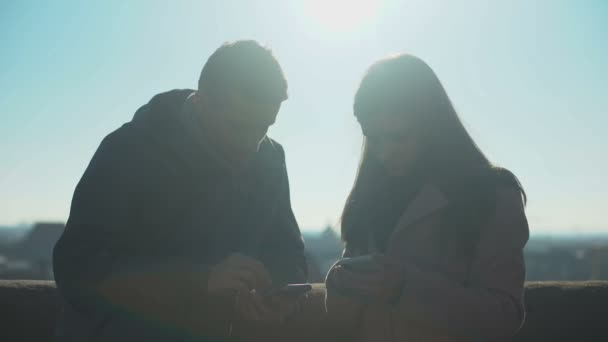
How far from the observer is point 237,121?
294 cm

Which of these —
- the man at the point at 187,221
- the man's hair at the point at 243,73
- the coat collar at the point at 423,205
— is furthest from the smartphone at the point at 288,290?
the man's hair at the point at 243,73

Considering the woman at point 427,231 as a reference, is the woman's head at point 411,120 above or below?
above

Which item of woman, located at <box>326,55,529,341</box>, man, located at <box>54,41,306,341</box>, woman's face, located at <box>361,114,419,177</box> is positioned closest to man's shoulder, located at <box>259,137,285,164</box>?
man, located at <box>54,41,306,341</box>

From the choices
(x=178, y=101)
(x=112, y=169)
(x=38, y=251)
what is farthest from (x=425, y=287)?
(x=38, y=251)

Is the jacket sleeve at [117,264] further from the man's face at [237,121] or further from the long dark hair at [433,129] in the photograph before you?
the long dark hair at [433,129]

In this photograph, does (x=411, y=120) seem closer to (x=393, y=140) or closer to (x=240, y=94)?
(x=393, y=140)

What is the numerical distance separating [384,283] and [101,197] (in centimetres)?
137

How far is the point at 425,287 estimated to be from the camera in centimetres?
241

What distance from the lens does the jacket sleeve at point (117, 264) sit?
2.51 meters

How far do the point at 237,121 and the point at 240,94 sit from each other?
146 mm

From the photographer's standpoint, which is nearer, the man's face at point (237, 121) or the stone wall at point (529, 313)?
the man's face at point (237, 121)

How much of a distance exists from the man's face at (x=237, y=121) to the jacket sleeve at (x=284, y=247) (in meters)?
0.51

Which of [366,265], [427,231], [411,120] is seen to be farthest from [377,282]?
[411,120]

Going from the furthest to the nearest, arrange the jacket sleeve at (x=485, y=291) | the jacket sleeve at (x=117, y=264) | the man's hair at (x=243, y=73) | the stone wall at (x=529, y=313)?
1. the stone wall at (x=529, y=313)
2. the man's hair at (x=243, y=73)
3. the jacket sleeve at (x=117, y=264)
4. the jacket sleeve at (x=485, y=291)
